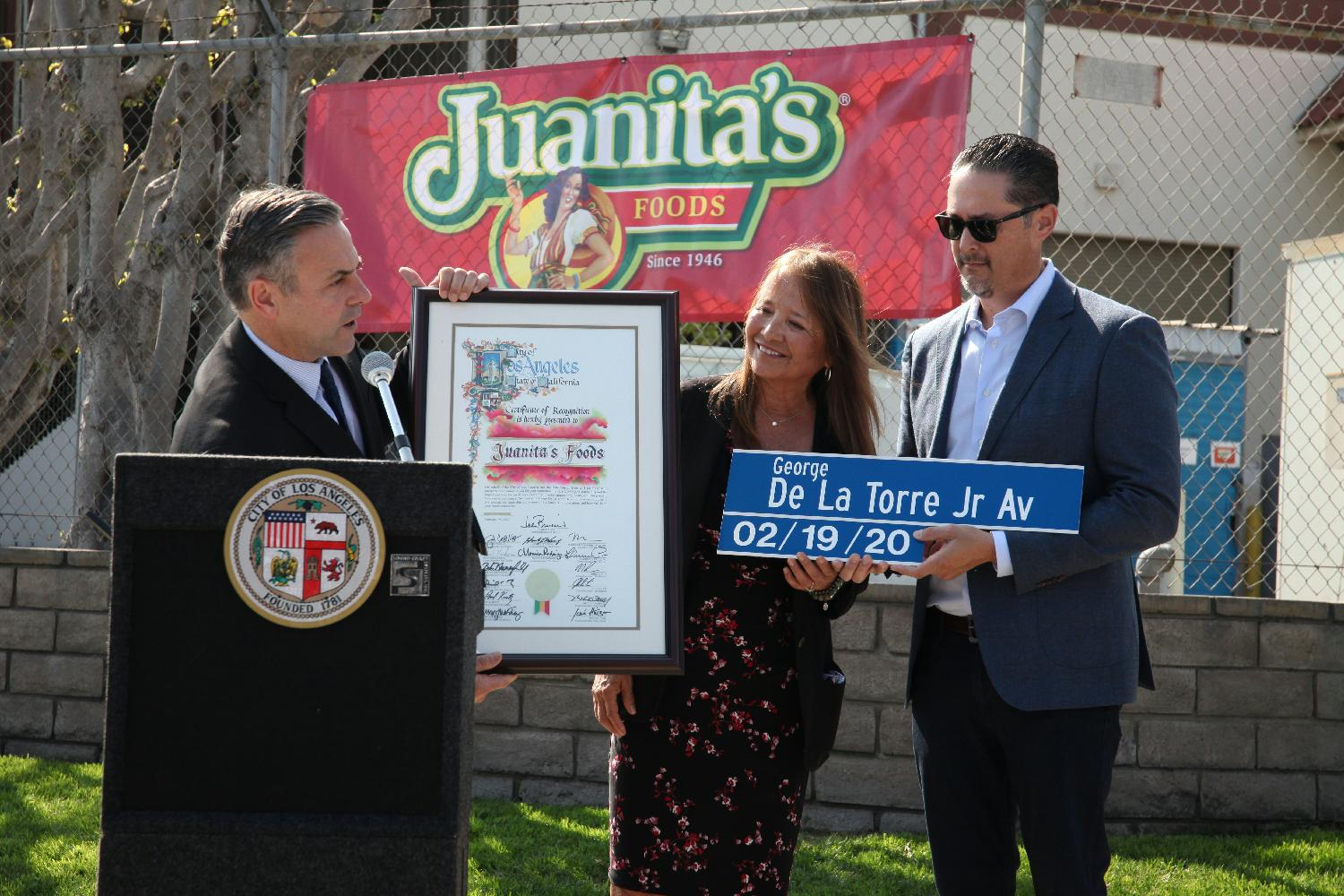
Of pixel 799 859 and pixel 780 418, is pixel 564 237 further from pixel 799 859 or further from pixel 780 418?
pixel 799 859

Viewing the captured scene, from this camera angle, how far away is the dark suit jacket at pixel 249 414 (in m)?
2.23

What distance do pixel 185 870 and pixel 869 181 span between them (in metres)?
3.81

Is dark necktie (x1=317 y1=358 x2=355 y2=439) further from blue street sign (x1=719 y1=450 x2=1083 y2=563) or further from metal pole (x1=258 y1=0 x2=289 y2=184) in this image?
metal pole (x1=258 y1=0 x2=289 y2=184)

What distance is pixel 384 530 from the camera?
1812 millimetres

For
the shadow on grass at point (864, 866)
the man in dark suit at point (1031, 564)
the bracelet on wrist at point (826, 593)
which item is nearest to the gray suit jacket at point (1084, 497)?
the man in dark suit at point (1031, 564)

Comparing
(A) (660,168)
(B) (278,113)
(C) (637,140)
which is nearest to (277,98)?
(B) (278,113)

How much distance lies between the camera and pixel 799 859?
187 inches

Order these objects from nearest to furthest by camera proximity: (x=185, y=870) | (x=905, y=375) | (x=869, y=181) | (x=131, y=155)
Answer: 1. (x=185, y=870)
2. (x=905, y=375)
3. (x=869, y=181)
4. (x=131, y=155)

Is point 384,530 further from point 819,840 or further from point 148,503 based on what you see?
point 819,840

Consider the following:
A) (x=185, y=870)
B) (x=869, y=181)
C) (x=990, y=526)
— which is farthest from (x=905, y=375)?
(x=185, y=870)

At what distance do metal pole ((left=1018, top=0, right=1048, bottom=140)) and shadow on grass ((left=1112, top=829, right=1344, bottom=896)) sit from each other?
2.75 metres

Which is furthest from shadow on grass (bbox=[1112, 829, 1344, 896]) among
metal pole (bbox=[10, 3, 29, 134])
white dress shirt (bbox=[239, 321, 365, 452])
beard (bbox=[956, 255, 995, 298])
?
metal pole (bbox=[10, 3, 29, 134])

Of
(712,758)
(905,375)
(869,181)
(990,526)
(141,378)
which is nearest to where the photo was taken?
(990,526)

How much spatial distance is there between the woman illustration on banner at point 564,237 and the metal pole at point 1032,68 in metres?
1.70
